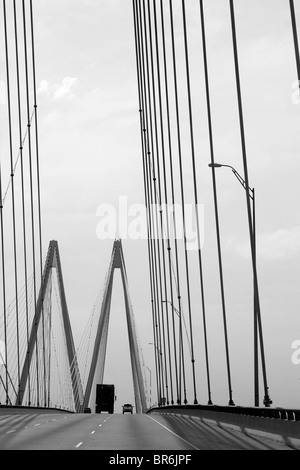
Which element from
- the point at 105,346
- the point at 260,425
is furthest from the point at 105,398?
the point at 260,425

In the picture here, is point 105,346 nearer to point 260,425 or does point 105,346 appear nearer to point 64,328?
point 64,328

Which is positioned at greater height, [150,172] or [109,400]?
[150,172]

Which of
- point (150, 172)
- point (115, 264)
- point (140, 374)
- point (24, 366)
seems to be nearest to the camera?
point (24, 366)

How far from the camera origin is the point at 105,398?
8356 centimetres

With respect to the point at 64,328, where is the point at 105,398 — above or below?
below

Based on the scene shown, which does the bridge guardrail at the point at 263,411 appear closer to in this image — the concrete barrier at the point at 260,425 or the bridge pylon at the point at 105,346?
the concrete barrier at the point at 260,425

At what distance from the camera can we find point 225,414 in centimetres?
3117

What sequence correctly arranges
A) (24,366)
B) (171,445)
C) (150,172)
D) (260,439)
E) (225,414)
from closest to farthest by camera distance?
(171,445) → (260,439) → (225,414) → (24,366) → (150,172)

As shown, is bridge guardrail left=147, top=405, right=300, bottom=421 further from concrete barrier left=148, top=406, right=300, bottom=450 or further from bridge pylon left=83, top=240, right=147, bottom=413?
bridge pylon left=83, top=240, right=147, bottom=413

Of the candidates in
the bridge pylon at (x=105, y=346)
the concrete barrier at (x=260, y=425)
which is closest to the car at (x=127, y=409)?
the bridge pylon at (x=105, y=346)

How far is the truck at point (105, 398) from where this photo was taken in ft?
272

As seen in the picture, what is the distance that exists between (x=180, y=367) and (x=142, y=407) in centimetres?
2246
